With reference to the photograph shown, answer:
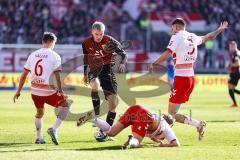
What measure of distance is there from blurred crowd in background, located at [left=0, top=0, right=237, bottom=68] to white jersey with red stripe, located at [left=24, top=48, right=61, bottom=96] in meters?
33.6

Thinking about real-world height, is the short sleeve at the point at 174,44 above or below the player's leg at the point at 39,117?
above

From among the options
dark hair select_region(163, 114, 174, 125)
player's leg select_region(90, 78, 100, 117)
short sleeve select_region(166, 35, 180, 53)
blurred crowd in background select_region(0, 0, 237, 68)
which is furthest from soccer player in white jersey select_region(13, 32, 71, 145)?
blurred crowd in background select_region(0, 0, 237, 68)

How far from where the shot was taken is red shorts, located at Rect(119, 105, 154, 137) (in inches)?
512

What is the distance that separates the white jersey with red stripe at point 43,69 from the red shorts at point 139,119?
1.82 metres

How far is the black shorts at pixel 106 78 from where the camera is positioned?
15430 mm

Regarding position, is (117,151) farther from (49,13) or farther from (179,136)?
(49,13)

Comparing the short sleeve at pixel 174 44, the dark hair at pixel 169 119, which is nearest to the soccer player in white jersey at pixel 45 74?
→ the dark hair at pixel 169 119

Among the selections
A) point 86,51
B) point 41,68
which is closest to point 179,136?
point 86,51

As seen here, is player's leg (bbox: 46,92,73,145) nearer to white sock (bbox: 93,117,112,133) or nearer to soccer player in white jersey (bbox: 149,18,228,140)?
white sock (bbox: 93,117,112,133)

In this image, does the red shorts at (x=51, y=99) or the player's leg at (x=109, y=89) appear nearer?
the red shorts at (x=51, y=99)

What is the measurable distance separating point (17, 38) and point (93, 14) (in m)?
6.05

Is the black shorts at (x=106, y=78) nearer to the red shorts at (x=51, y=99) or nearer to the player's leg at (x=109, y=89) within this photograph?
the player's leg at (x=109, y=89)

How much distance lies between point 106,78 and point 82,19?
113 feet

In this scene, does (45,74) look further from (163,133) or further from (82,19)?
(82,19)
